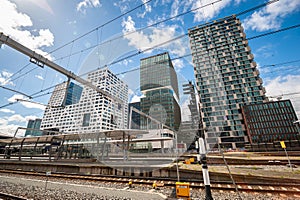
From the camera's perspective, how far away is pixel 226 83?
59906 millimetres

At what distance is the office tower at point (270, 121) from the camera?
4662 cm

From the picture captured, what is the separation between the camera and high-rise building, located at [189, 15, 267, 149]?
51.9 metres

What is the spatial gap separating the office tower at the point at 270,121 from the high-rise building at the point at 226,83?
2.91 m

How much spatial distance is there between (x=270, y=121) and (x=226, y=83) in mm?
21569

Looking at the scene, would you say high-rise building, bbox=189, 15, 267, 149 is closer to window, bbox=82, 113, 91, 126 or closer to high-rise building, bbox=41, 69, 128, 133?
high-rise building, bbox=41, 69, 128, 133

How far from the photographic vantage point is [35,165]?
13.7 metres

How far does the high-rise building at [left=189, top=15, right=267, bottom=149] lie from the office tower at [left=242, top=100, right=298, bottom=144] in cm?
291

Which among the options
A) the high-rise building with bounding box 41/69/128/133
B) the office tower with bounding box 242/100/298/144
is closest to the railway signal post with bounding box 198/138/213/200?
the office tower with bounding box 242/100/298/144

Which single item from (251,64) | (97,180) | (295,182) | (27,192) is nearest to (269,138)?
(251,64)

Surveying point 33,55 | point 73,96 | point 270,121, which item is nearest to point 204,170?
point 33,55

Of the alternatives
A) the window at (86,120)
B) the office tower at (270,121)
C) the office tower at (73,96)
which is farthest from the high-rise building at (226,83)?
the office tower at (73,96)

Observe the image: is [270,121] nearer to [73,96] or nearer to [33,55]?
[33,55]

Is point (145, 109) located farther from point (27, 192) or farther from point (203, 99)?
point (27, 192)

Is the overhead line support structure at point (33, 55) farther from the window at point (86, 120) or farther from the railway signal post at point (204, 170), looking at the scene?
the window at point (86, 120)
